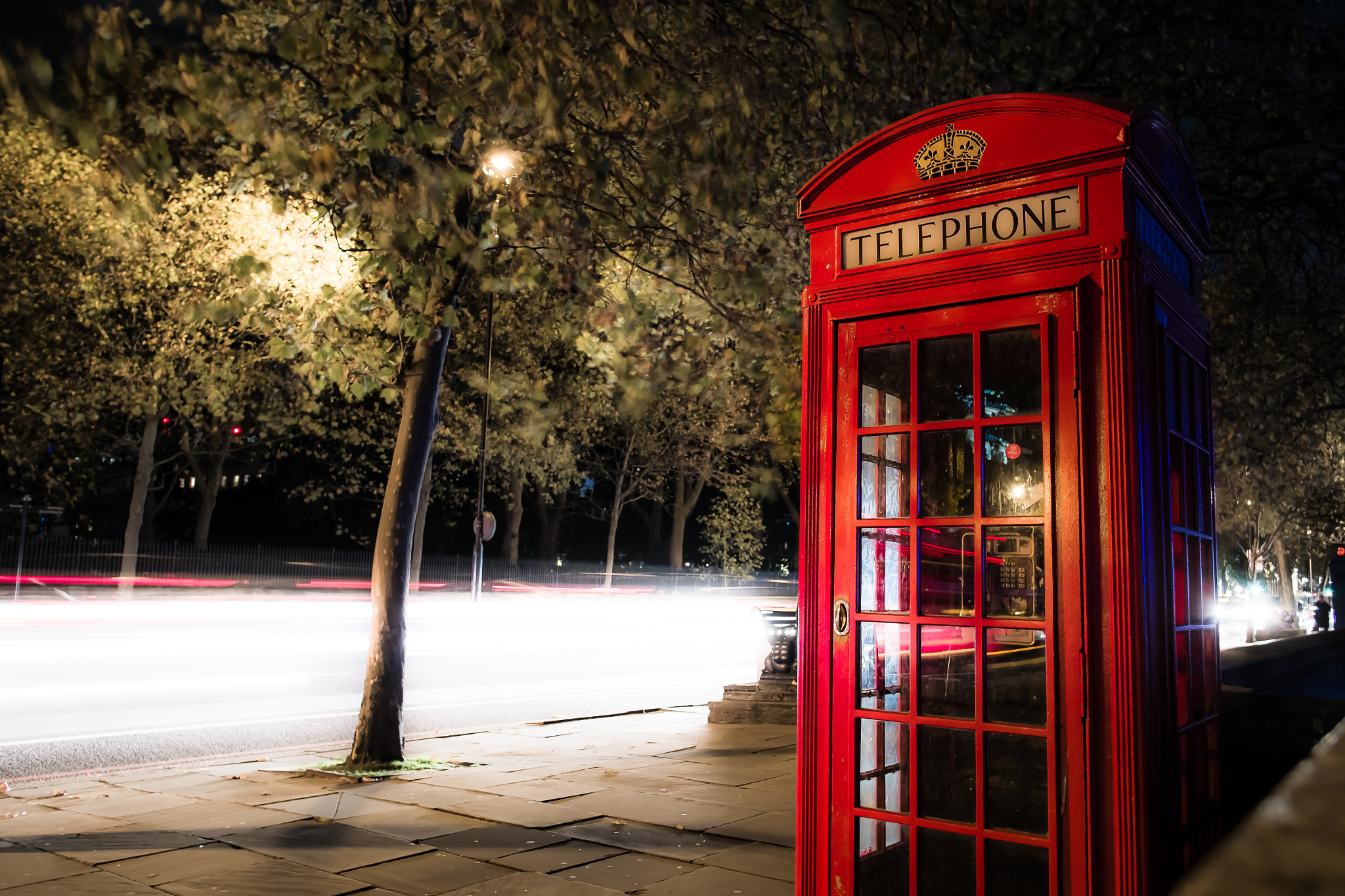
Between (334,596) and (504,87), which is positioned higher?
(504,87)

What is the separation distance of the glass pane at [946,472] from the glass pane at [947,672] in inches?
17.5

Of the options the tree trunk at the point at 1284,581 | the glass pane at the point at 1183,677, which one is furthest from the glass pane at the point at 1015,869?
the tree trunk at the point at 1284,581

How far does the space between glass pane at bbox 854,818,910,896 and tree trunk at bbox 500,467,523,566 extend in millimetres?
28498

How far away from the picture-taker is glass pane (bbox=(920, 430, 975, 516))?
3.73 meters

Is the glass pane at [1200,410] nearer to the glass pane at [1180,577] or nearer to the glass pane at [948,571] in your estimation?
the glass pane at [1180,577]

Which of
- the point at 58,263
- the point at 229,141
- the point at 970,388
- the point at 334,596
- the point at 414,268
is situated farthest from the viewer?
the point at 334,596

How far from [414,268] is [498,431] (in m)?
22.3

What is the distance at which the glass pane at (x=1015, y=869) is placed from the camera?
3480 mm

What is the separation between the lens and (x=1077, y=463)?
344cm

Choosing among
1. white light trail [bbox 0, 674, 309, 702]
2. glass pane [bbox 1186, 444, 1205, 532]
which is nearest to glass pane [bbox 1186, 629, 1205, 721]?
glass pane [bbox 1186, 444, 1205, 532]

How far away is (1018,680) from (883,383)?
1215 mm

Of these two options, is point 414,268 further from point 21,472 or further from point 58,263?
point 21,472

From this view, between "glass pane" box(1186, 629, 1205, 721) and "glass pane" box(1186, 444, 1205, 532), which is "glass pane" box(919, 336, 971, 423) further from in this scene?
"glass pane" box(1186, 629, 1205, 721)

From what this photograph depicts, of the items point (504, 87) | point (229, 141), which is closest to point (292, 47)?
point (504, 87)
